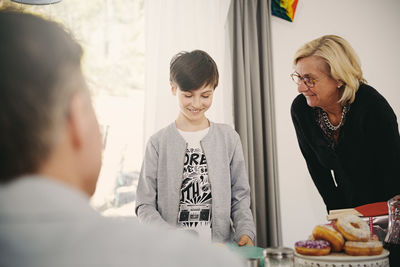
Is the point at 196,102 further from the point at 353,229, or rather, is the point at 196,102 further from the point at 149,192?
the point at 353,229

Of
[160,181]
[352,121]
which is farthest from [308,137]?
[160,181]

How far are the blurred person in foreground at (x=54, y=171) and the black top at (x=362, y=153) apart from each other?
4.29 ft

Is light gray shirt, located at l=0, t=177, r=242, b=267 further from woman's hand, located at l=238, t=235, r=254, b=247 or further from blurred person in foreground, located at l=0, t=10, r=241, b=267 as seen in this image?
woman's hand, located at l=238, t=235, r=254, b=247

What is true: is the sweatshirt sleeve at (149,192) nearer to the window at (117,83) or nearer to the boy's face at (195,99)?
the boy's face at (195,99)

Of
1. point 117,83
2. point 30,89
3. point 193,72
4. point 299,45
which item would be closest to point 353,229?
point 30,89

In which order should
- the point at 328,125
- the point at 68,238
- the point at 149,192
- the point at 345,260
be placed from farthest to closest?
the point at 328,125 → the point at 149,192 → the point at 345,260 → the point at 68,238

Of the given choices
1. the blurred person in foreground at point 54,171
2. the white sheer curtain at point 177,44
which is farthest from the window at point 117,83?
the blurred person in foreground at point 54,171

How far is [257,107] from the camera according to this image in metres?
2.28

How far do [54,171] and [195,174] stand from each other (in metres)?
1.12

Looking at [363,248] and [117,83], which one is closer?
[363,248]

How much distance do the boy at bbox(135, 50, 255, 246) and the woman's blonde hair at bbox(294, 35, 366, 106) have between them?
0.54 meters

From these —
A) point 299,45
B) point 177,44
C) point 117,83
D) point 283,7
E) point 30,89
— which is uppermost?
point 283,7

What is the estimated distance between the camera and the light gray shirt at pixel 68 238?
27 cm

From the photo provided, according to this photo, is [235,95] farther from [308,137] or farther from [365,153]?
[365,153]
